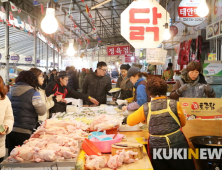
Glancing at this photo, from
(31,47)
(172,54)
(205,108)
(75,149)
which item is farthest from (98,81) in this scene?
(31,47)

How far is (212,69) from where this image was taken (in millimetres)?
6629

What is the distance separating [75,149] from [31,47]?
801 inches

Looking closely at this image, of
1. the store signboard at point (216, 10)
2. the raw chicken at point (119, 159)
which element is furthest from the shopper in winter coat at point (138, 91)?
the store signboard at point (216, 10)

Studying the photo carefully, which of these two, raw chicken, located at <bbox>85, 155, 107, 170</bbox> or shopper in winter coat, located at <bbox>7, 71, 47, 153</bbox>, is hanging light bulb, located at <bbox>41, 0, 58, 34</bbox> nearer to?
shopper in winter coat, located at <bbox>7, 71, 47, 153</bbox>

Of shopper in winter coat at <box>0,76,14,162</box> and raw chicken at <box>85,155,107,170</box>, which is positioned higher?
shopper in winter coat at <box>0,76,14,162</box>

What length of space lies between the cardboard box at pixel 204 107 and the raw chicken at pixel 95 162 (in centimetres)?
208

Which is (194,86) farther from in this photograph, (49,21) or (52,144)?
(52,144)

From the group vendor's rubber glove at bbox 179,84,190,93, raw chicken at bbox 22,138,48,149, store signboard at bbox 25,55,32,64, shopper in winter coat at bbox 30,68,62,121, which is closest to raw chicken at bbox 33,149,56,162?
raw chicken at bbox 22,138,48,149

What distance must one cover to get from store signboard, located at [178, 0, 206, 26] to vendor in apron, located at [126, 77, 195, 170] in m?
5.22

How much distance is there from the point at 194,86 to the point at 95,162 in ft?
10.3

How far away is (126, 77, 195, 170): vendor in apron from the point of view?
3.04m

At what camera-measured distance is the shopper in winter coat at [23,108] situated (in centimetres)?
402

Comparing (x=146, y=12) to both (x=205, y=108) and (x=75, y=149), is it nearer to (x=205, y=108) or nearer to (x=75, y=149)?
(x=205, y=108)

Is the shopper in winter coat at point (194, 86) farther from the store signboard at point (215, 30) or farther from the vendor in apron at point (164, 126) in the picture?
the store signboard at point (215, 30)
